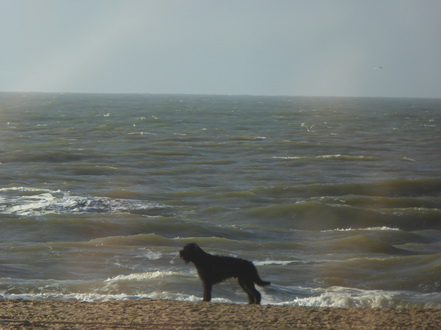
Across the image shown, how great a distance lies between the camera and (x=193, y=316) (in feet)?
27.3

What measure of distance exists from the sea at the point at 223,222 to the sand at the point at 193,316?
70.6 inches

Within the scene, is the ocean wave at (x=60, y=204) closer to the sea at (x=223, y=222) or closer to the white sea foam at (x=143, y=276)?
the sea at (x=223, y=222)

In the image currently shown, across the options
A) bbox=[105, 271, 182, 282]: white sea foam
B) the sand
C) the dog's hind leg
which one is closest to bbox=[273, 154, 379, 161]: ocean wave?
bbox=[105, 271, 182, 282]: white sea foam

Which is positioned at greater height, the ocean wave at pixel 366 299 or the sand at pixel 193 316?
the sand at pixel 193 316

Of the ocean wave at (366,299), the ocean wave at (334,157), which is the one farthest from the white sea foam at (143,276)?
the ocean wave at (334,157)

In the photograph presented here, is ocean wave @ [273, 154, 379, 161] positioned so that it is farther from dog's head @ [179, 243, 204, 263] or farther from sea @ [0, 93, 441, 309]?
dog's head @ [179, 243, 204, 263]

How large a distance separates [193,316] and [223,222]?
434 inches

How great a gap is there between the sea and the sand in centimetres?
179

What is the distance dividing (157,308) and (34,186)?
1728 cm

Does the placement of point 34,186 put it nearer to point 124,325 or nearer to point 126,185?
point 126,185

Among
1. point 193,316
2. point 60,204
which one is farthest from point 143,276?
point 60,204

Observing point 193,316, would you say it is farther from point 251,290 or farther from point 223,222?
point 223,222

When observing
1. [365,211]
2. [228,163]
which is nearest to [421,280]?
[365,211]

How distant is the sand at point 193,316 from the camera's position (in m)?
7.95
